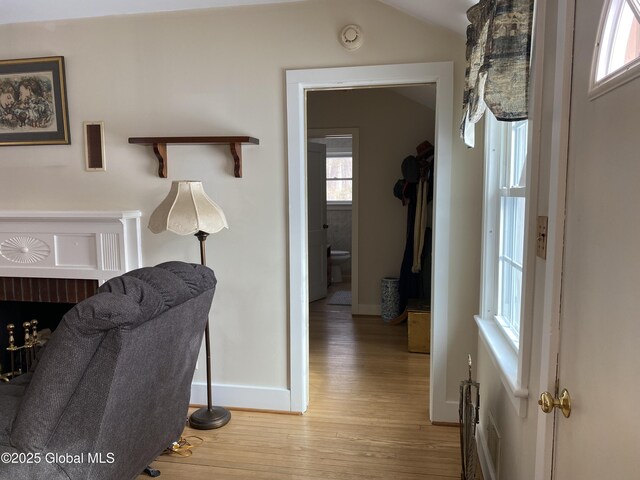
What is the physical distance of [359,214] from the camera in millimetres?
4852

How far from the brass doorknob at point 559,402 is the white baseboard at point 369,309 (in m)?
3.83

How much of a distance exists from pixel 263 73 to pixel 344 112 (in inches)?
90.4

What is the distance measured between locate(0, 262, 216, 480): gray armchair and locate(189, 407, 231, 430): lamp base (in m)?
0.91

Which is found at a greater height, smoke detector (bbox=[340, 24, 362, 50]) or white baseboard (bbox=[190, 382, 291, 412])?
smoke detector (bbox=[340, 24, 362, 50])

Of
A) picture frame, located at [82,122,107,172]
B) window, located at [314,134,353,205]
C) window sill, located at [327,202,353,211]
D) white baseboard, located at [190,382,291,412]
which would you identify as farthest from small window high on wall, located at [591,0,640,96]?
window sill, located at [327,202,353,211]

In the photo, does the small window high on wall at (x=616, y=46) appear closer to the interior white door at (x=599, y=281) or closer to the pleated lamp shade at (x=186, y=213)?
the interior white door at (x=599, y=281)

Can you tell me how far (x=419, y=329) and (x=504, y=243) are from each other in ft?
5.84

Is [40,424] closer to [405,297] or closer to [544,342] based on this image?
[544,342]

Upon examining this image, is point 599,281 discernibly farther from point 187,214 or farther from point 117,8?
point 117,8

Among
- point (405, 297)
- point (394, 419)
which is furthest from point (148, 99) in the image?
point (405, 297)

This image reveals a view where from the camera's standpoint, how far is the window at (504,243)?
1859 mm

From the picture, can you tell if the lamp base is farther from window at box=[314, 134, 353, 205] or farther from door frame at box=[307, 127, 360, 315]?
window at box=[314, 134, 353, 205]

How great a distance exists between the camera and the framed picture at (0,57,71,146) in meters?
2.86

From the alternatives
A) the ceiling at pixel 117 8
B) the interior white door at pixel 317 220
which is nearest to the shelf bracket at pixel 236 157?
the ceiling at pixel 117 8
